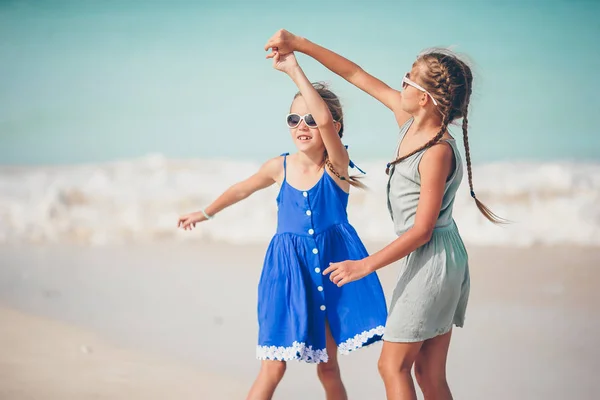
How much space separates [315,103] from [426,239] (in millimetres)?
594

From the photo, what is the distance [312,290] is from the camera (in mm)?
2635

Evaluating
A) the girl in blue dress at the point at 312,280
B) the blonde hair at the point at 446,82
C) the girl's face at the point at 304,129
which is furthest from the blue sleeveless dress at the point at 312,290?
the blonde hair at the point at 446,82

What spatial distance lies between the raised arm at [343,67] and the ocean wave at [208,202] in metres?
4.12

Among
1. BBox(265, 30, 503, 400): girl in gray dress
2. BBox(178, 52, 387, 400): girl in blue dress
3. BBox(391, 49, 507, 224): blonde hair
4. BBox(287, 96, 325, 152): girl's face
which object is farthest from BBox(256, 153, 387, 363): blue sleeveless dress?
BBox(391, 49, 507, 224): blonde hair

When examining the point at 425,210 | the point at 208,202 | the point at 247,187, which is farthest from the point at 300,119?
the point at 208,202

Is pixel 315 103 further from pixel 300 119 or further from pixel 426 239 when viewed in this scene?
pixel 426 239

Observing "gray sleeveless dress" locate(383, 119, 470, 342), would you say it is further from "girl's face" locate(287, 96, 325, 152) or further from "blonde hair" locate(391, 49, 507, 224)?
"girl's face" locate(287, 96, 325, 152)

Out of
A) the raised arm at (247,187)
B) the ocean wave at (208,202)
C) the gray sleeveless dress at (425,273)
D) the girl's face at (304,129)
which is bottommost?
the gray sleeveless dress at (425,273)

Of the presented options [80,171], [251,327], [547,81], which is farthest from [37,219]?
[547,81]

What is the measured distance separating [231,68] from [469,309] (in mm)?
7199

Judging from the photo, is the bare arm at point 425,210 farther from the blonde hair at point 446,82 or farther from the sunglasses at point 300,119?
the sunglasses at point 300,119

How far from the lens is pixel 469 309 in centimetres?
460

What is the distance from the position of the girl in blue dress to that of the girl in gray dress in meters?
0.32

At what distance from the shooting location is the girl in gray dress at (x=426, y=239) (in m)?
2.15
